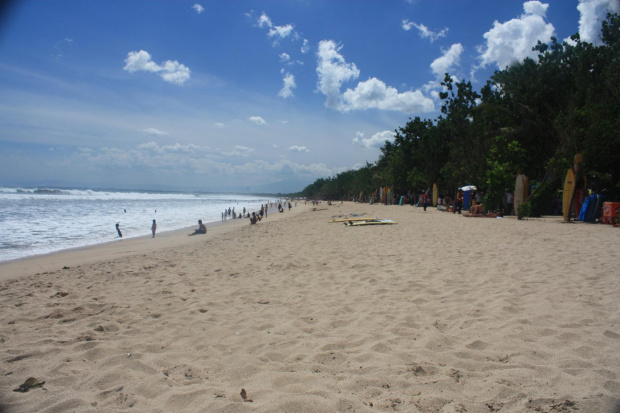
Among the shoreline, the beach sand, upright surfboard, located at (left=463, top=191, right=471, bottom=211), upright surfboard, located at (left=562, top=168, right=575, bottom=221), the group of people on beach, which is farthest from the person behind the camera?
upright surfboard, located at (left=463, top=191, right=471, bottom=211)

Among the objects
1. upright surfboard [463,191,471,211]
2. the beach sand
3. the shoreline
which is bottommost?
the shoreline

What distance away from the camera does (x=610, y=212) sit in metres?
12.5

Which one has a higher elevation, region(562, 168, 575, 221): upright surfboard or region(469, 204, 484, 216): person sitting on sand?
region(562, 168, 575, 221): upright surfboard

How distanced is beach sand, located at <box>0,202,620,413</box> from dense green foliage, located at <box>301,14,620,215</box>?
11.1 m

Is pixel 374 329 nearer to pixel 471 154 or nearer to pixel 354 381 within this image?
pixel 354 381

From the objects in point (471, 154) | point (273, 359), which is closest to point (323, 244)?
point (273, 359)

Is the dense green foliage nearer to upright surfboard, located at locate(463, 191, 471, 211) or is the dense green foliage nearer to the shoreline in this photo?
upright surfboard, located at locate(463, 191, 471, 211)

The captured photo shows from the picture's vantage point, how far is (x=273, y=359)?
118 inches

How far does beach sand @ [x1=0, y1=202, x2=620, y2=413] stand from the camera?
2.38m

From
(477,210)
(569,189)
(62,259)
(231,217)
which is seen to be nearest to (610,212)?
(569,189)

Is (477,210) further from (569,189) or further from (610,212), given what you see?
(610,212)

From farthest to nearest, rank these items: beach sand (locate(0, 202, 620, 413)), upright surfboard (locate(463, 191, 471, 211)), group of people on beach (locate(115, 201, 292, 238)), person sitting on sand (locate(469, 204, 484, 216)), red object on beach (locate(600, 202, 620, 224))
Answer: upright surfboard (locate(463, 191, 471, 211))
person sitting on sand (locate(469, 204, 484, 216))
group of people on beach (locate(115, 201, 292, 238))
red object on beach (locate(600, 202, 620, 224))
beach sand (locate(0, 202, 620, 413))

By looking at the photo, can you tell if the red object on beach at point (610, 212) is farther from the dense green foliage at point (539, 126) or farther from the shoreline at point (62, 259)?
the shoreline at point (62, 259)

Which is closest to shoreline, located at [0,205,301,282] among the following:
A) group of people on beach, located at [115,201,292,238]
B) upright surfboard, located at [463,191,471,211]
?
group of people on beach, located at [115,201,292,238]
